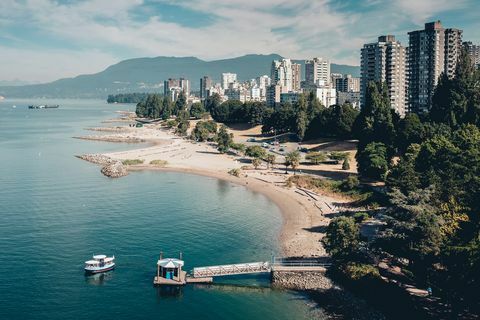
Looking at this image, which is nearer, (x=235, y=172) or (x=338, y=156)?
(x=235, y=172)

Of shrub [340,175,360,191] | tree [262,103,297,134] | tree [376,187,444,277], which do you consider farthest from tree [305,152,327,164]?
tree [376,187,444,277]

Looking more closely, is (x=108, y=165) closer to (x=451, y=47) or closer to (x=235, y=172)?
(x=235, y=172)

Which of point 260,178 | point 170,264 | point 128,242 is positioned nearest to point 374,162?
point 260,178

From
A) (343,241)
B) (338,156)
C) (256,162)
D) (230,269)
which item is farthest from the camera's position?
(256,162)

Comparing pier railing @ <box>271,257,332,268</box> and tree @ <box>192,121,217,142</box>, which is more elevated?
tree @ <box>192,121,217,142</box>

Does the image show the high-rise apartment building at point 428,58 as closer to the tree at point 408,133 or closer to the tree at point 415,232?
the tree at point 408,133

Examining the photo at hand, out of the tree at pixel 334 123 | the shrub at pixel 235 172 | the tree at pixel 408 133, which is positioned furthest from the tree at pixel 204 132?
the tree at pixel 408 133

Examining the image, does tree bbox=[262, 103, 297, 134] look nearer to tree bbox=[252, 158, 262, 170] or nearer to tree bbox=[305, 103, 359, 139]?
tree bbox=[305, 103, 359, 139]

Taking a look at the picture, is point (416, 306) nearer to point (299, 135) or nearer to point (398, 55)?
point (299, 135)
